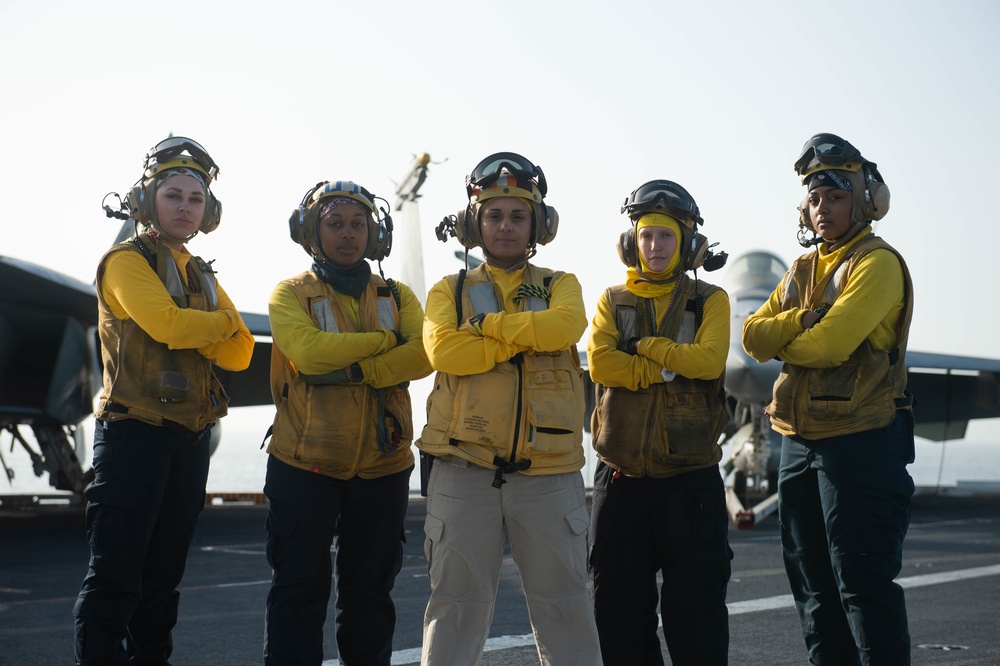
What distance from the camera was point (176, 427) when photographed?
148 inches

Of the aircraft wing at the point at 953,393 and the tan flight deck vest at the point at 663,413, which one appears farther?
the aircraft wing at the point at 953,393

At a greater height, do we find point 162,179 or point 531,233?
point 162,179

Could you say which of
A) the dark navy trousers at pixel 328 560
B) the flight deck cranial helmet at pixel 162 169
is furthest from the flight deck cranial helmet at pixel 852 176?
the flight deck cranial helmet at pixel 162 169

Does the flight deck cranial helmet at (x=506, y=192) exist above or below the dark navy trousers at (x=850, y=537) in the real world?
above

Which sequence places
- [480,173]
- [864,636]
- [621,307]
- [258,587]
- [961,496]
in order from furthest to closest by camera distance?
[961,496], [258,587], [621,307], [480,173], [864,636]

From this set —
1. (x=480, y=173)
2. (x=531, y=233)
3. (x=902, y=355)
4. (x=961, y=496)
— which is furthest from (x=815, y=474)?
(x=961, y=496)

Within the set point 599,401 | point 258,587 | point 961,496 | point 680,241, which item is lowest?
point 961,496

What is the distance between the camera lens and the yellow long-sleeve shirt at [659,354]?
3621 mm

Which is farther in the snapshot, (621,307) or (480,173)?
(621,307)

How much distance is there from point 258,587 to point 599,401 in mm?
4563

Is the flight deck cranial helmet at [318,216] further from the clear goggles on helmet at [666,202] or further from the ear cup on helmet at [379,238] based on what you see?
the clear goggles on helmet at [666,202]

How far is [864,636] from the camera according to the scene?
136 inches

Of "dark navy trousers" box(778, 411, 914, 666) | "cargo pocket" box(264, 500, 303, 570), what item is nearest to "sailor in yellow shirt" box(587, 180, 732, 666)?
"dark navy trousers" box(778, 411, 914, 666)

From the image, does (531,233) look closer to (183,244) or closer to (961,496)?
(183,244)
